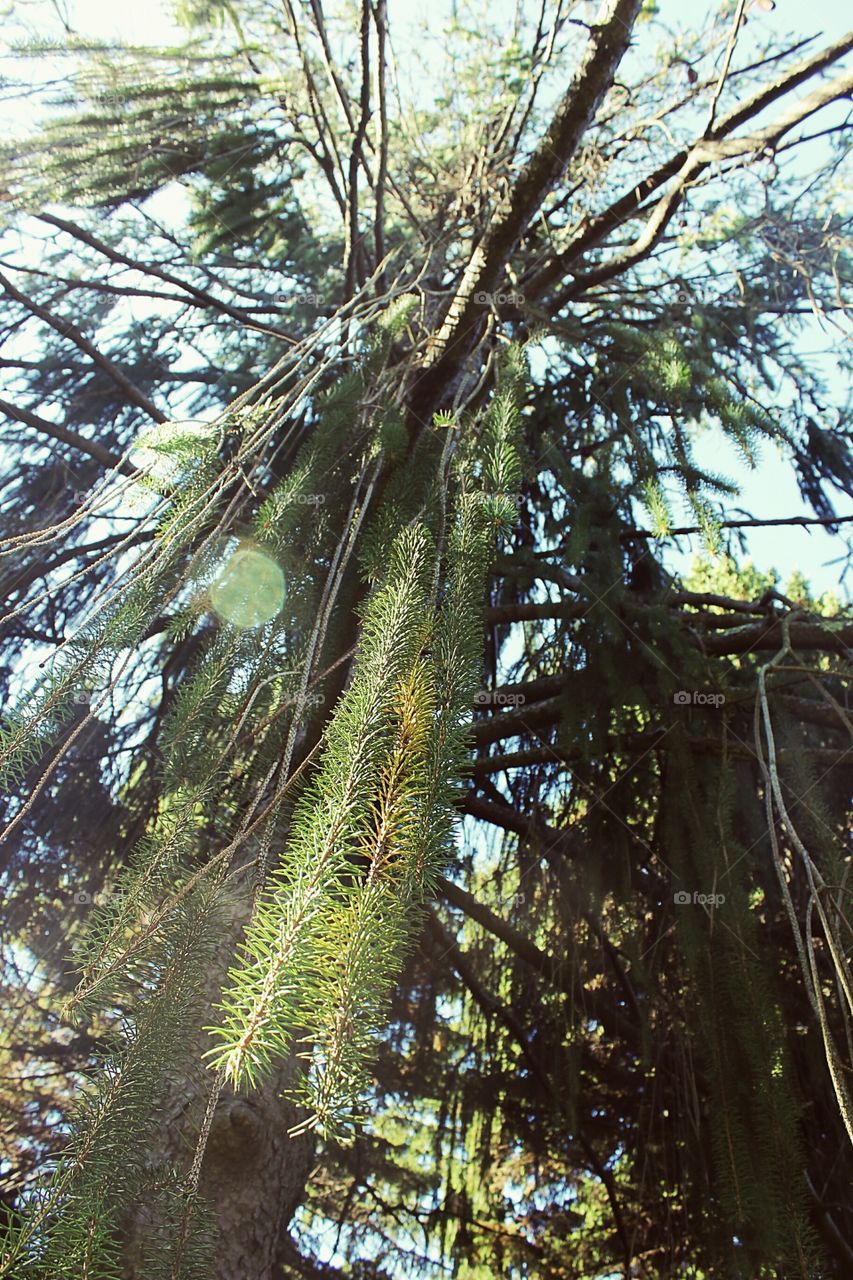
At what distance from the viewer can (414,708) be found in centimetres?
94

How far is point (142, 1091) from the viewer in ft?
2.77

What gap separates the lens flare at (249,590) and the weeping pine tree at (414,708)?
1cm

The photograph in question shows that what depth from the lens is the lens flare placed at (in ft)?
4.50

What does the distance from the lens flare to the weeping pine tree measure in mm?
11

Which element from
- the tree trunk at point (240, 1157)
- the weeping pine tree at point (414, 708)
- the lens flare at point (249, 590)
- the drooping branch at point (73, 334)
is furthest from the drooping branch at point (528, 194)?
the tree trunk at point (240, 1157)

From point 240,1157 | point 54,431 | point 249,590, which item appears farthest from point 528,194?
point 240,1157

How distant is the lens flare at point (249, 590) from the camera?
4.50 ft

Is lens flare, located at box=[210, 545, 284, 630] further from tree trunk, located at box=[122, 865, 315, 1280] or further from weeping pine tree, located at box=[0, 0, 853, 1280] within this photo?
tree trunk, located at box=[122, 865, 315, 1280]

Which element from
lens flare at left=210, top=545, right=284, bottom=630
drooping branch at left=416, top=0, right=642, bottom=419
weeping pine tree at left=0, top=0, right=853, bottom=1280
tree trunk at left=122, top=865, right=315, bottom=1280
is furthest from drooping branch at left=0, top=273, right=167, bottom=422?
tree trunk at left=122, top=865, right=315, bottom=1280

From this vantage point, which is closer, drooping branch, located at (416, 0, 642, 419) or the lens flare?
the lens flare

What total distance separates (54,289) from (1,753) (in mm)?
2799

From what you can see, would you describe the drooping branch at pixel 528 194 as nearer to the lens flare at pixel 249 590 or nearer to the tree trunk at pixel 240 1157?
the lens flare at pixel 249 590

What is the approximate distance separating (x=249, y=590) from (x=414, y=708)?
568 mm

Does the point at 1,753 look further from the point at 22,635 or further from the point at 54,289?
the point at 54,289
